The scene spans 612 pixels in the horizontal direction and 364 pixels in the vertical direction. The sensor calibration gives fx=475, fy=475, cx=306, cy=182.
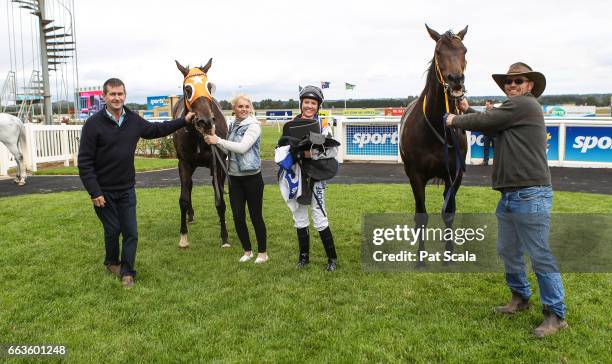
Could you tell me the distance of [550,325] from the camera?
134 inches

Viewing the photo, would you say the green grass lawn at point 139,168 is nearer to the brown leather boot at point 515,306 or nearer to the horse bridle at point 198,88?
the horse bridle at point 198,88

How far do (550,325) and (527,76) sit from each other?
1.80 metres

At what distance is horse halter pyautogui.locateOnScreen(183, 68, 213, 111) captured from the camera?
16.9 feet

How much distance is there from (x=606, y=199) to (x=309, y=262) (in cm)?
657

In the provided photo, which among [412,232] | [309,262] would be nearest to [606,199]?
[412,232]

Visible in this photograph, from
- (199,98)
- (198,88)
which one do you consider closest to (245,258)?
(199,98)

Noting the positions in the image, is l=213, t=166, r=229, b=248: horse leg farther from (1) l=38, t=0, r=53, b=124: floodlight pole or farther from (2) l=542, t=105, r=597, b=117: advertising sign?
(2) l=542, t=105, r=597, b=117: advertising sign

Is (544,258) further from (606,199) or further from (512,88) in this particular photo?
(606,199)

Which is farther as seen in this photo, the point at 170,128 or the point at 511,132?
the point at 170,128

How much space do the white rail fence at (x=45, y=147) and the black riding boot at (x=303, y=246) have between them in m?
11.6

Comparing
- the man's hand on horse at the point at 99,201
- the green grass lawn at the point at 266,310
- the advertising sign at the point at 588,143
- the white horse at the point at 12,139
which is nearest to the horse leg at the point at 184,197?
the green grass lawn at the point at 266,310

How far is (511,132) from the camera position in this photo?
3455 mm

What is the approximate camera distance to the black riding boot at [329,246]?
Result: 197 inches

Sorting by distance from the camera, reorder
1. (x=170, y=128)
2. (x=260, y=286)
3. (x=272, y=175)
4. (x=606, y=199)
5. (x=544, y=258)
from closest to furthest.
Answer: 1. (x=544, y=258)
2. (x=260, y=286)
3. (x=170, y=128)
4. (x=606, y=199)
5. (x=272, y=175)
